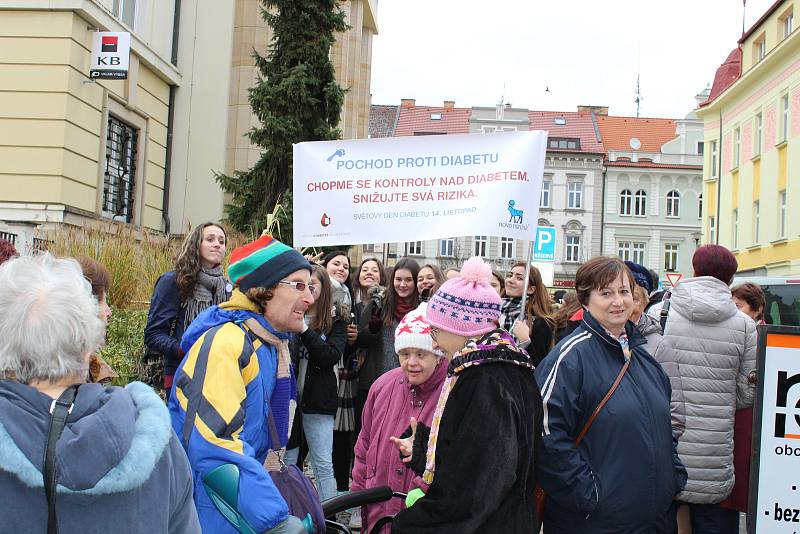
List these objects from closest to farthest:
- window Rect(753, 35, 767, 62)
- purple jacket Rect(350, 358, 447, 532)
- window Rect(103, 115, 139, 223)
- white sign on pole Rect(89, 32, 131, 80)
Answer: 1. purple jacket Rect(350, 358, 447, 532)
2. white sign on pole Rect(89, 32, 131, 80)
3. window Rect(103, 115, 139, 223)
4. window Rect(753, 35, 767, 62)

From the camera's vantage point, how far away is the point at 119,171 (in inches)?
656

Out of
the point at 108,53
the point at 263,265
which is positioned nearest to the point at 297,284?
the point at 263,265

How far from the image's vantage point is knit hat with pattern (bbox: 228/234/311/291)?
3.10 meters

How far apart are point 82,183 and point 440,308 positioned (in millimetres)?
12895

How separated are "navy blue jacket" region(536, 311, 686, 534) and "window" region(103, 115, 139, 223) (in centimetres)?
1379

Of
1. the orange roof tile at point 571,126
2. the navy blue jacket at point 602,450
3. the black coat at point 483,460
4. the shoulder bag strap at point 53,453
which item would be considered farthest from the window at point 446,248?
the shoulder bag strap at point 53,453

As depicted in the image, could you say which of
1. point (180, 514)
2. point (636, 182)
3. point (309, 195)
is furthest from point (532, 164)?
point (636, 182)

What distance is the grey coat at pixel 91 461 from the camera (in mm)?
1747

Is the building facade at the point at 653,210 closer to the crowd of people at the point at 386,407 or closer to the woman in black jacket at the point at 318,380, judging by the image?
the woman in black jacket at the point at 318,380

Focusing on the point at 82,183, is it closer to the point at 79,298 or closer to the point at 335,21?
the point at 335,21

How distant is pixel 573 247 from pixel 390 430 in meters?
59.7

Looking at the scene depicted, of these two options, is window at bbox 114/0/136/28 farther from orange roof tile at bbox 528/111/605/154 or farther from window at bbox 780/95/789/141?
orange roof tile at bbox 528/111/605/154

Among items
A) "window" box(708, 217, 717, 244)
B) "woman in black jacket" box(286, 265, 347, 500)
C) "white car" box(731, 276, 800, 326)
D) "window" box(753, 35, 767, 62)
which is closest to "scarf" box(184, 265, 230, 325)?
"woman in black jacket" box(286, 265, 347, 500)

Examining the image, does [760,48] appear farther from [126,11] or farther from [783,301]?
[126,11]
